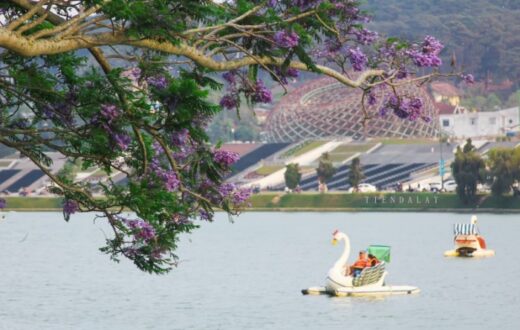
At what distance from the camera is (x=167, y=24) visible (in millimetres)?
22328

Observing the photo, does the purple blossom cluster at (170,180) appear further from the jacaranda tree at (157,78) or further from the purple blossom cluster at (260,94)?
the purple blossom cluster at (260,94)

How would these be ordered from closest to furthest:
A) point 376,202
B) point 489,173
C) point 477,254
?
point 477,254, point 489,173, point 376,202

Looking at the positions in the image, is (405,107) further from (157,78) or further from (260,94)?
(157,78)

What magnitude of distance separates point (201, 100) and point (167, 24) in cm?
110

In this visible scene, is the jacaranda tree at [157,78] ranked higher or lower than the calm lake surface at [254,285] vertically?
higher

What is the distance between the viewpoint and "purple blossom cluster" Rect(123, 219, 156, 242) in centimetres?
2469

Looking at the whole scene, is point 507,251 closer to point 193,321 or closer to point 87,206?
point 193,321

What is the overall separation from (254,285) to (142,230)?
4514 cm

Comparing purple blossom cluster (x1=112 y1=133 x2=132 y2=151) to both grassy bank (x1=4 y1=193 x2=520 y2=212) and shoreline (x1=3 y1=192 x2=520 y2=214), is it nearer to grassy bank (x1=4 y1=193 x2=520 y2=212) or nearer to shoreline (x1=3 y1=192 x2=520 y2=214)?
shoreline (x1=3 y1=192 x2=520 y2=214)

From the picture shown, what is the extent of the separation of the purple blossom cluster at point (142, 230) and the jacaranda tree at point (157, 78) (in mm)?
21

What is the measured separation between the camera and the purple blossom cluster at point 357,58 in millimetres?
25609

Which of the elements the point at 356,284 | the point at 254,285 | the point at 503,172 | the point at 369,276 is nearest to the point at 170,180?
the point at 356,284

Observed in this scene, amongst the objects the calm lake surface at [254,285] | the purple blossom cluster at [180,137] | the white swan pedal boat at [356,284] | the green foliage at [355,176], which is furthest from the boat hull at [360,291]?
the green foliage at [355,176]

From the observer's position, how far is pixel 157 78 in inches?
955
